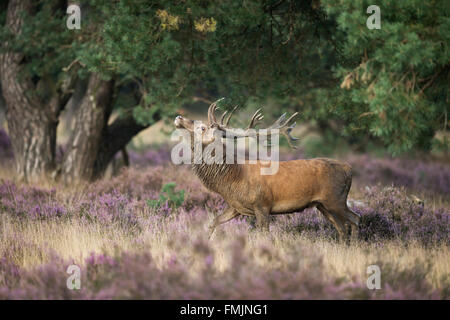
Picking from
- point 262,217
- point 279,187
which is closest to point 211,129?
point 279,187

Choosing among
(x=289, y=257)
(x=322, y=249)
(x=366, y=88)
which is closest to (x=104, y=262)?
(x=289, y=257)

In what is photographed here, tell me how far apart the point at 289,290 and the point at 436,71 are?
3.01 metres

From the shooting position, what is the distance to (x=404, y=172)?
15.4 meters

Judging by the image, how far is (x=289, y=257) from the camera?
5.00 meters

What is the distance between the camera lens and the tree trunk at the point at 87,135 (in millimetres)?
11297

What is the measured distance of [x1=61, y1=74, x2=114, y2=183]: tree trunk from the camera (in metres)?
11.3

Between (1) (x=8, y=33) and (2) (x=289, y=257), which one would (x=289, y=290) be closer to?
(2) (x=289, y=257)

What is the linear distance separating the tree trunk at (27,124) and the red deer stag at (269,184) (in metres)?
5.88

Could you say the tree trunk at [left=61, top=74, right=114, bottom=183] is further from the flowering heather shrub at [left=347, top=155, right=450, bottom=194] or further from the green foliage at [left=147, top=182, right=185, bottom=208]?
the flowering heather shrub at [left=347, top=155, right=450, bottom=194]

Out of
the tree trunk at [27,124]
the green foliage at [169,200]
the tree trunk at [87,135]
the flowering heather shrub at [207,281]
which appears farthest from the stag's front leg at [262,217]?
the tree trunk at [27,124]

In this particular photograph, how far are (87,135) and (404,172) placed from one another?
8.86m

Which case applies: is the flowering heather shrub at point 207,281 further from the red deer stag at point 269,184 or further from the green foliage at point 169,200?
the green foliage at point 169,200

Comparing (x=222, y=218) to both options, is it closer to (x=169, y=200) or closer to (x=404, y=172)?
(x=169, y=200)
